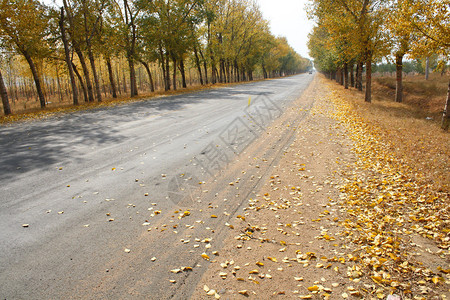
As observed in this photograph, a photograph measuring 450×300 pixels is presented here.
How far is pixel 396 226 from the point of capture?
467 cm

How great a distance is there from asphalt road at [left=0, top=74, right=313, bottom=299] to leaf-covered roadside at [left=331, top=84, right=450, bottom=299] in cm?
221

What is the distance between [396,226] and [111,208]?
5.21 meters

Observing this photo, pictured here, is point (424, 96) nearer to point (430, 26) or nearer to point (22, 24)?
point (430, 26)

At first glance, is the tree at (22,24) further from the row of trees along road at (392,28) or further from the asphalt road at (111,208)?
the row of trees along road at (392,28)

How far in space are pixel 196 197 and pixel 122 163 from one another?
2.88 meters

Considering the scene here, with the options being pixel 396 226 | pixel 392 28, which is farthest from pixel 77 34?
pixel 396 226

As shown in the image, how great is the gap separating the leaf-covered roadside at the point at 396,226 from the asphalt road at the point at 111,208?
221 centimetres

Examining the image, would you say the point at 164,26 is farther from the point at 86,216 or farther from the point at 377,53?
the point at 86,216

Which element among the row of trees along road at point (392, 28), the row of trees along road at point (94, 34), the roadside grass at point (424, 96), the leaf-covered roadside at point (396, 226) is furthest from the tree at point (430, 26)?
the row of trees along road at point (94, 34)

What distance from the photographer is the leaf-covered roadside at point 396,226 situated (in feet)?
11.4

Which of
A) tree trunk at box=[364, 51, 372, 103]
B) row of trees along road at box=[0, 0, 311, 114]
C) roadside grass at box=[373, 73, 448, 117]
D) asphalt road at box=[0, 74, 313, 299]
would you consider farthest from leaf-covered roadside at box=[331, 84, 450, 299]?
row of trees along road at box=[0, 0, 311, 114]

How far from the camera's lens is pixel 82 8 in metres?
24.0

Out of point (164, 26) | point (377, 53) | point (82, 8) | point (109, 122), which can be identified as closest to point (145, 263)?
point (109, 122)

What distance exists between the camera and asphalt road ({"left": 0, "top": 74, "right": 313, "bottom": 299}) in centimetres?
343
